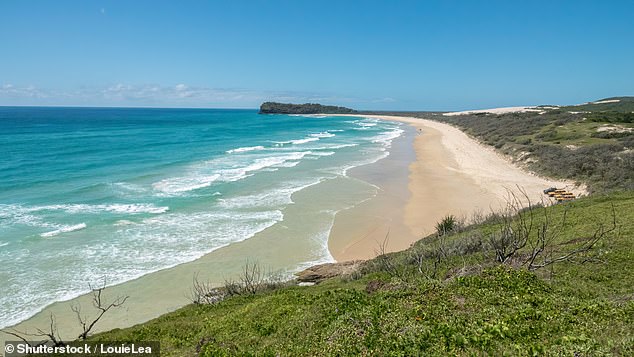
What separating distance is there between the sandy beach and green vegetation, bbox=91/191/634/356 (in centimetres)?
679

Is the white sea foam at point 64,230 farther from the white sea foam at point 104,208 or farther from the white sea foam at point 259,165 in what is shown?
the white sea foam at point 259,165

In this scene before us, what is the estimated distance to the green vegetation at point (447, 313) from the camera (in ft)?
22.1

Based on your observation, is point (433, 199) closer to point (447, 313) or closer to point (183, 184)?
point (447, 313)

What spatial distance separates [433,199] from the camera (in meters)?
27.6

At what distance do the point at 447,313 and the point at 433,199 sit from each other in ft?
67.2

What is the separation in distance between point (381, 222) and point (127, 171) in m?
27.4

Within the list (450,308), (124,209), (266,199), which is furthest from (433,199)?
(124,209)

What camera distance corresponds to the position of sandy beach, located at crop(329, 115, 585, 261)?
65.8 ft

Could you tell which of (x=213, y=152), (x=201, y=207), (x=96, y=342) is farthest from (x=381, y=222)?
(x=213, y=152)

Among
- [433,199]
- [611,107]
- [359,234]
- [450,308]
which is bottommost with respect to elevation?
[359,234]

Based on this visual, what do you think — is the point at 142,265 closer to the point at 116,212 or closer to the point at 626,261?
the point at 116,212

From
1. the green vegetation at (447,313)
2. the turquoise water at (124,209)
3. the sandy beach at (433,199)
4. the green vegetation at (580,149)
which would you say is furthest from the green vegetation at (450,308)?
the green vegetation at (580,149)

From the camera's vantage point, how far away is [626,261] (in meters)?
10.1

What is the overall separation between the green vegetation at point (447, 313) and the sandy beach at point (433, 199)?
6786 millimetres
